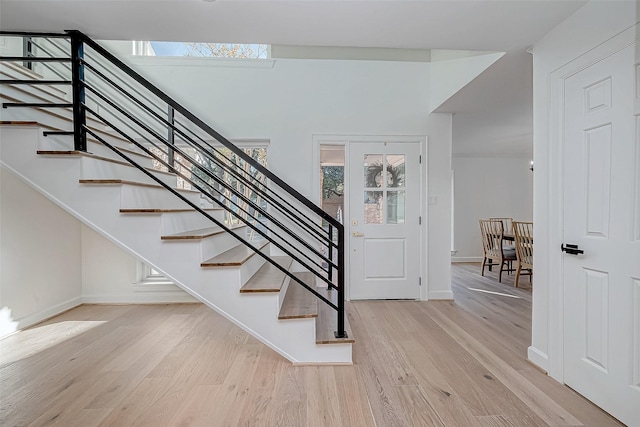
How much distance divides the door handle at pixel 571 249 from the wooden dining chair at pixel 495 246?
325 centimetres

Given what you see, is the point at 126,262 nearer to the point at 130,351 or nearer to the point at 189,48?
the point at 130,351

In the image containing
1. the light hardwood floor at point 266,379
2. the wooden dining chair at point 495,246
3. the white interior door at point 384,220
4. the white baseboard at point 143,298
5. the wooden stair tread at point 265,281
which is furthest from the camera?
the wooden dining chair at point 495,246

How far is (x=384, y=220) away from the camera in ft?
12.7

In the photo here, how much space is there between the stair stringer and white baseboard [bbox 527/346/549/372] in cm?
135

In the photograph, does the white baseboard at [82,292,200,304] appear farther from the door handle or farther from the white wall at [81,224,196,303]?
the door handle

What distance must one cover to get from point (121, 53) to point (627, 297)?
5019mm

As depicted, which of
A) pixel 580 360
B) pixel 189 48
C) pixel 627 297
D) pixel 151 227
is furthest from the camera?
pixel 189 48

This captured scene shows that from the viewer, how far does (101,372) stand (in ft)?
7.15

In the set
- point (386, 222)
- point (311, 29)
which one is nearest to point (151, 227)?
point (311, 29)

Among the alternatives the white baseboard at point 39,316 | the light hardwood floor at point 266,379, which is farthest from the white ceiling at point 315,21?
the white baseboard at point 39,316

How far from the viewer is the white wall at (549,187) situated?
1.97 metres

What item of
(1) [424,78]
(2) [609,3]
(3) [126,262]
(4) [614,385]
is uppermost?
(1) [424,78]

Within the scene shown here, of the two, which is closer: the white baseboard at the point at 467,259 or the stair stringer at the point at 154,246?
the stair stringer at the point at 154,246

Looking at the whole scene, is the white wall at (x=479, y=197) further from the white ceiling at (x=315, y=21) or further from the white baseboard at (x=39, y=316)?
the white baseboard at (x=39, y=316)
